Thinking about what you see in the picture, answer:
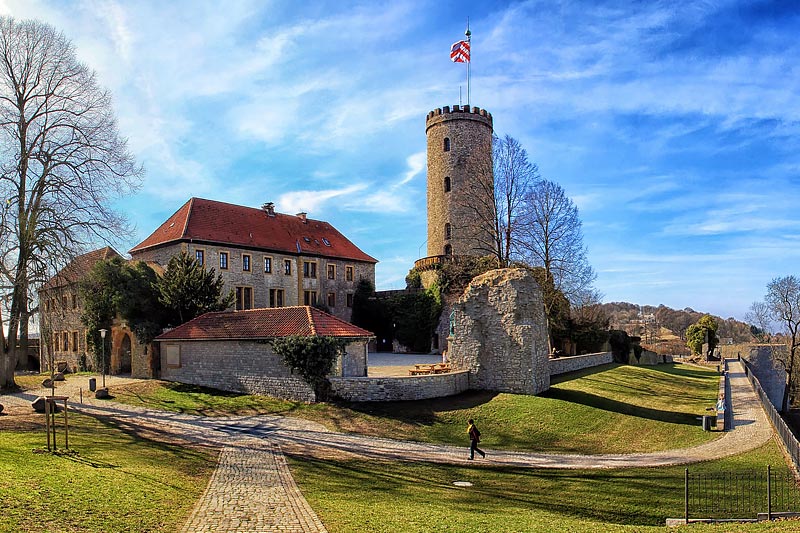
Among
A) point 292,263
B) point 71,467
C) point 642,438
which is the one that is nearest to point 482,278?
point 642,438

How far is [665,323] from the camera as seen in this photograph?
12588 centimetres

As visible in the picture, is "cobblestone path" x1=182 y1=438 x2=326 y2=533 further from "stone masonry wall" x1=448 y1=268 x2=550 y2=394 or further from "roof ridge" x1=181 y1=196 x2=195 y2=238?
"roof ridge" x1=181 y1=196 x2=195 y2=238

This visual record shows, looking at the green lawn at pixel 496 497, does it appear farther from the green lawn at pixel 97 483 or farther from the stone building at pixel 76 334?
the stone building at pixel 76 334

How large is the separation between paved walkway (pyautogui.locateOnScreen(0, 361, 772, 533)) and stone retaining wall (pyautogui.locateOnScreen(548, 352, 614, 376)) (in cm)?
894

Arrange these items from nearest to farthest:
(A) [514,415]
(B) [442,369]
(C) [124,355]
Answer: (A) [514,415] < (B) [442,369] < (C) [124,355]

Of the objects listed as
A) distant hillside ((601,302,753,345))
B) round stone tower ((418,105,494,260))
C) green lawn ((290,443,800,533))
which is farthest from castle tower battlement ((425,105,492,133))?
distant hillside ((601,302,753,345))

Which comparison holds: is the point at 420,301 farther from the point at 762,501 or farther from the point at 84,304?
the point at 762,501

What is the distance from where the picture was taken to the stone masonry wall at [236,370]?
2150 cm

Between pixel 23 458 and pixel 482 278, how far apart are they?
1631 cm

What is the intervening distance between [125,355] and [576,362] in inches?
999

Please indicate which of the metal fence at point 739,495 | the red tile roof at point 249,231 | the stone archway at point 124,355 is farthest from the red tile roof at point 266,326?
the metal fence at point 739,495

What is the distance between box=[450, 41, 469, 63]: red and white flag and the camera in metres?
41.7

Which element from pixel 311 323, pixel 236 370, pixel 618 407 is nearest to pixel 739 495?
pixel 618 407

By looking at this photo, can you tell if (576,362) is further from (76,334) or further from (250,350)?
(76,334)
